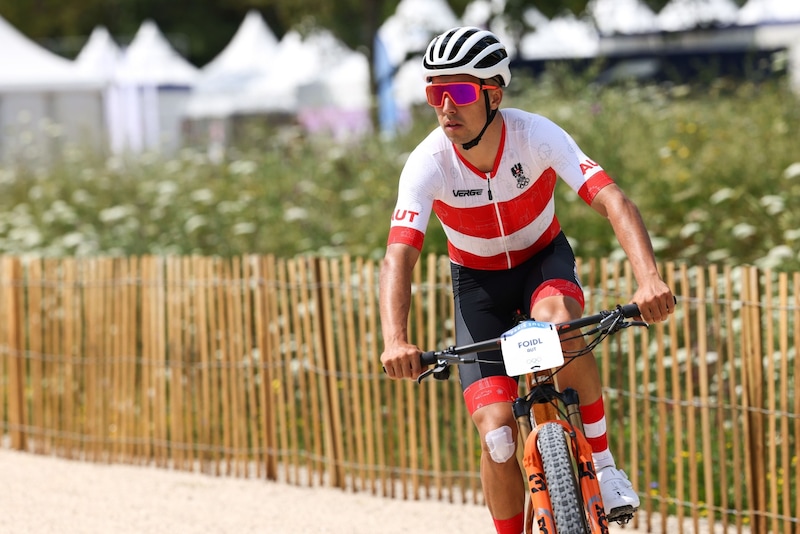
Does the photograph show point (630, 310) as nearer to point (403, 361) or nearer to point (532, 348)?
point (532, 348)

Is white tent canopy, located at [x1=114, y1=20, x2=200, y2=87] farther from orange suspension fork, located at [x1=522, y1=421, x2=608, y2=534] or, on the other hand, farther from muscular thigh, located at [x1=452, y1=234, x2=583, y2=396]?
orange suspension fork, located at [x1=522, y1=421, x2=608, y2=534]

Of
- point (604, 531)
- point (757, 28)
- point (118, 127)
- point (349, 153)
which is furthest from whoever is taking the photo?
point (757, 28)

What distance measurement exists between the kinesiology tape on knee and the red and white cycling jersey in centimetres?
78

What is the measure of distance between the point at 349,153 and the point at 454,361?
28.8 feet

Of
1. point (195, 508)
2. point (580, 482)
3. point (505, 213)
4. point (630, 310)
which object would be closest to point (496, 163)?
point (505, 213)

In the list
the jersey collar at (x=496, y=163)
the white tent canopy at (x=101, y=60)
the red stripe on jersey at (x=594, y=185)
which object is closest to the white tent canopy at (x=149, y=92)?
the white tent canopy at (x=101, y=60)

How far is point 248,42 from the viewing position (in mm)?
27734

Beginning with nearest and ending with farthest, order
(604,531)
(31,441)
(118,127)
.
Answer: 1. (604,531)
2. (31,441)
3. (118,127)

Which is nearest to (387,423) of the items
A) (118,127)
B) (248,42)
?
(118,127)

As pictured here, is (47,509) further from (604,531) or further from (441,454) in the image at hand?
(604,531)

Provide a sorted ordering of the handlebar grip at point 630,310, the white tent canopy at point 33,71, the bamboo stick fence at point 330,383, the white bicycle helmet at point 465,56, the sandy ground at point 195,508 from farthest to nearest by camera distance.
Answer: the white tent canopy at point 33,71 → the sandy ground at point 195,508 → the bamboo stick fence at point 330,383 → the white bicycle helmet at point 465,56 → the handlebar grip at point 630,310

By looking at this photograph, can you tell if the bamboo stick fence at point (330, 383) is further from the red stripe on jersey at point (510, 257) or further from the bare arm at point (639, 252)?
the bare arm at point (639, 252)

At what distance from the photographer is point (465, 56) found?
4.52 m

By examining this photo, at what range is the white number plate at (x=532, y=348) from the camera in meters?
4.01
